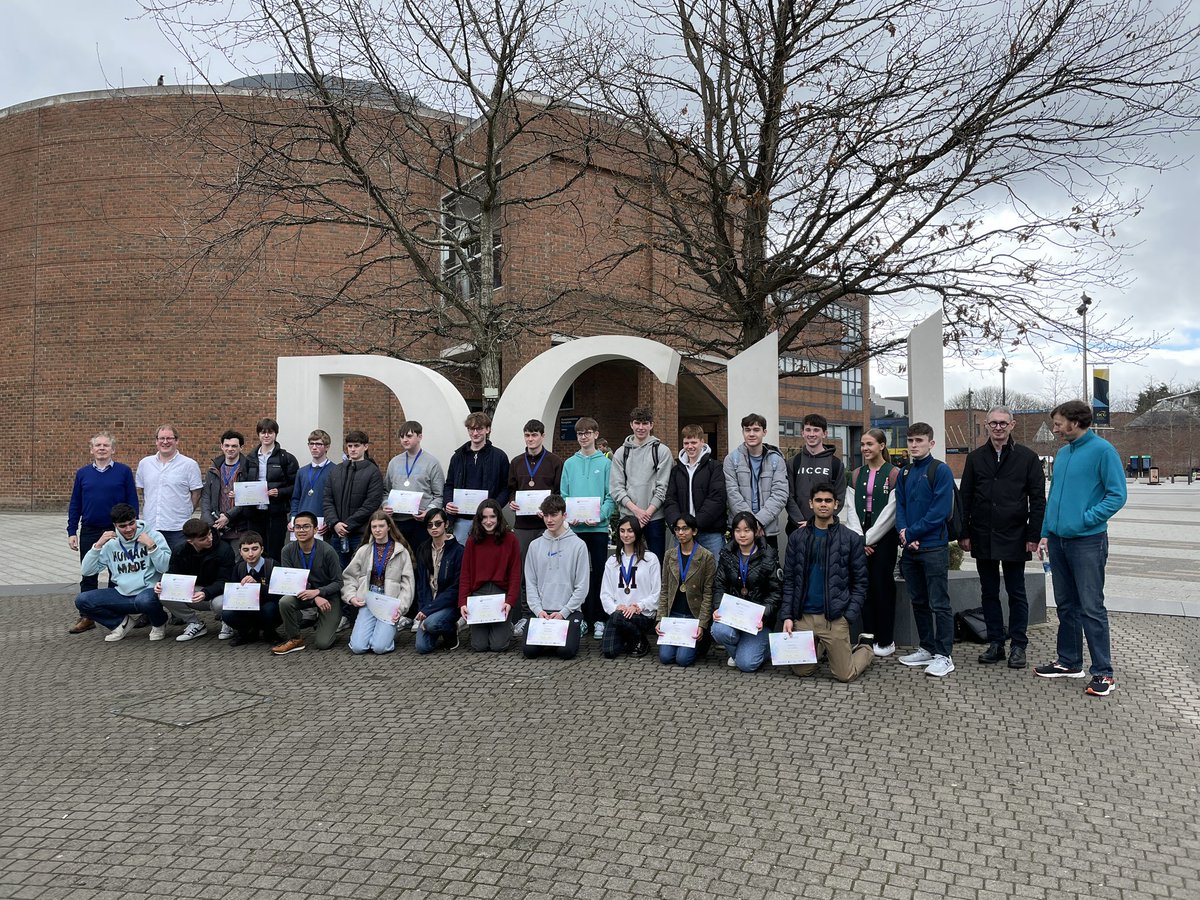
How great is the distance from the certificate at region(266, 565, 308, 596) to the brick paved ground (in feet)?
2.84

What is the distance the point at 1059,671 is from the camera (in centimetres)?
616

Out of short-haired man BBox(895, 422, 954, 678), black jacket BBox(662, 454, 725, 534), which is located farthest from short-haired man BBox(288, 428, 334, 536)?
short-haired man BBox(895, 422, 954, 678)

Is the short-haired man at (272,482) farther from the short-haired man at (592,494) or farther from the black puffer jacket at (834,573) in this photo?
the black puffer jacket at (834,573)

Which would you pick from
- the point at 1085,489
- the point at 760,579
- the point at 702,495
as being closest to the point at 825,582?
the point at 760,579

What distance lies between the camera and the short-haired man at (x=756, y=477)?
284 inches

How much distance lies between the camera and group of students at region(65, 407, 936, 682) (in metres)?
6.57

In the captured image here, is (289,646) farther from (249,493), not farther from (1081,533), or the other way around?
(1081,533)

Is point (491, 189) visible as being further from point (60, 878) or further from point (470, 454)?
point (60, 878)

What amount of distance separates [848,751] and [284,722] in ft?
11.5

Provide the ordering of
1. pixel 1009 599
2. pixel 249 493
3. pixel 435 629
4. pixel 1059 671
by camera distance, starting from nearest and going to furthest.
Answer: pixel 1059 671, pixel 1009 599, pixel 435 629, pixel 249 493

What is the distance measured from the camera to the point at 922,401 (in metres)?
7.97

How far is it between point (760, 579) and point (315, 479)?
459 centimetres

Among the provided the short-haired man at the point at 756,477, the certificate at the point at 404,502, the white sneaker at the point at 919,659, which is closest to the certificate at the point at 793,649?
the white sneaker at the point at 919,659

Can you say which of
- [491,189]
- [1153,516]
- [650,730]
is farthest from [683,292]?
[1153,516]
